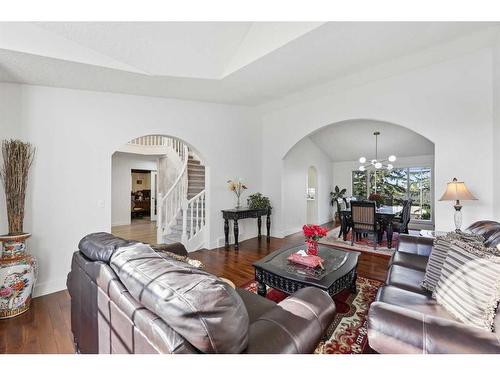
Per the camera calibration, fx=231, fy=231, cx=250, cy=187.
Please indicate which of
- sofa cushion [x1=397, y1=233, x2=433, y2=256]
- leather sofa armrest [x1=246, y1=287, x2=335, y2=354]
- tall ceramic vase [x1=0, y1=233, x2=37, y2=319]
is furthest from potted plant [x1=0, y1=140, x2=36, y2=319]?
sofa cushion [x1=397, y1=233, x2=433, y2=256]

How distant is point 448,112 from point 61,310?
18.0ft

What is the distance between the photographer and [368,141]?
22.5ft

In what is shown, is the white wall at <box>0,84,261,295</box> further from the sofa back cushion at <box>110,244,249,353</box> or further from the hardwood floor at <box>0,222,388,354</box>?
the sofa back cushion at <box>110,244,249,353</box>

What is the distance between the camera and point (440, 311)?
58.9 inches

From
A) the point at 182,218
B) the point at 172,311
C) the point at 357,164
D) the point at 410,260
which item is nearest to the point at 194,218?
A: the point at 182,218

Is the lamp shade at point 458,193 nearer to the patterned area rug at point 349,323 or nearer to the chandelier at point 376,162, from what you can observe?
the patterned area rug at point 349,323

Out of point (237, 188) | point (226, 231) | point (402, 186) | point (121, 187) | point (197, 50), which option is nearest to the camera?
point (197, 50)

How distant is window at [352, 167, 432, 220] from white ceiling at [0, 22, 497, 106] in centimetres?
585

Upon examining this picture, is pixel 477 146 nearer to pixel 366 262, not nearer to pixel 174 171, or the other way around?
pixel 366 262

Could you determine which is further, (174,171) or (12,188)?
(174,171)

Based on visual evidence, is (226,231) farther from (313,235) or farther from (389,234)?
(389,234)

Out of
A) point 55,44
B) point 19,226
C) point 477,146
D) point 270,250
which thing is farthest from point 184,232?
point 477,146

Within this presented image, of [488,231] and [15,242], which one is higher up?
[488,231]

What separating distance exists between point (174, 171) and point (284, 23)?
5579 mm
